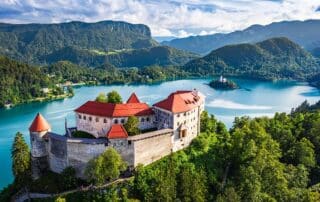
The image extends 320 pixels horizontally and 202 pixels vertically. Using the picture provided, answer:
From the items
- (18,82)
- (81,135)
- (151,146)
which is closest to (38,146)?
(81,135)

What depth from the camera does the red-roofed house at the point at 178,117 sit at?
161 feet

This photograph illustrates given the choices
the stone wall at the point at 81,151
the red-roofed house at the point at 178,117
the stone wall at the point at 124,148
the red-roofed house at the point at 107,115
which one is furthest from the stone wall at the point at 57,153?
the red-roofed house at the point at 178,117

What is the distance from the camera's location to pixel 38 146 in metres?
49.2

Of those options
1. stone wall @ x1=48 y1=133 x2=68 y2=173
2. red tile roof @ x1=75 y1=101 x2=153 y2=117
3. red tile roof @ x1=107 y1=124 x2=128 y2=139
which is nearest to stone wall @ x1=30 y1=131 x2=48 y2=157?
stone wall @ x1=48 y1=133 x2=68 y2=173

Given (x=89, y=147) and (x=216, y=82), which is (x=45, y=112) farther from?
(x=216, y=82)

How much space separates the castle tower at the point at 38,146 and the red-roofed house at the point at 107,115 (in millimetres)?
→ 5297

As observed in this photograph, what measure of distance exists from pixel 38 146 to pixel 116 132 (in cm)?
1258

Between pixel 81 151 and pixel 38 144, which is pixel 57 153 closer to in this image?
pixel 38 144

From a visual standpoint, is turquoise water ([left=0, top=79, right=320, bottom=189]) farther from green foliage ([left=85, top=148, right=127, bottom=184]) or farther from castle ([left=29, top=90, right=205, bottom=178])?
green foliage ([left=85, top=148, right=127, bottom=184])

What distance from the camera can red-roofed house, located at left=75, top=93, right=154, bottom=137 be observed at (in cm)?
4847

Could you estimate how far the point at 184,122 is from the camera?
5050cm

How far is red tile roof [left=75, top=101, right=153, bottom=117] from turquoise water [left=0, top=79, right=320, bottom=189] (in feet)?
69.5

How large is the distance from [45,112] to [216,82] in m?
84.5

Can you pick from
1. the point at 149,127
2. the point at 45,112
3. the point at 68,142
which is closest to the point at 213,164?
the point at 149,127
